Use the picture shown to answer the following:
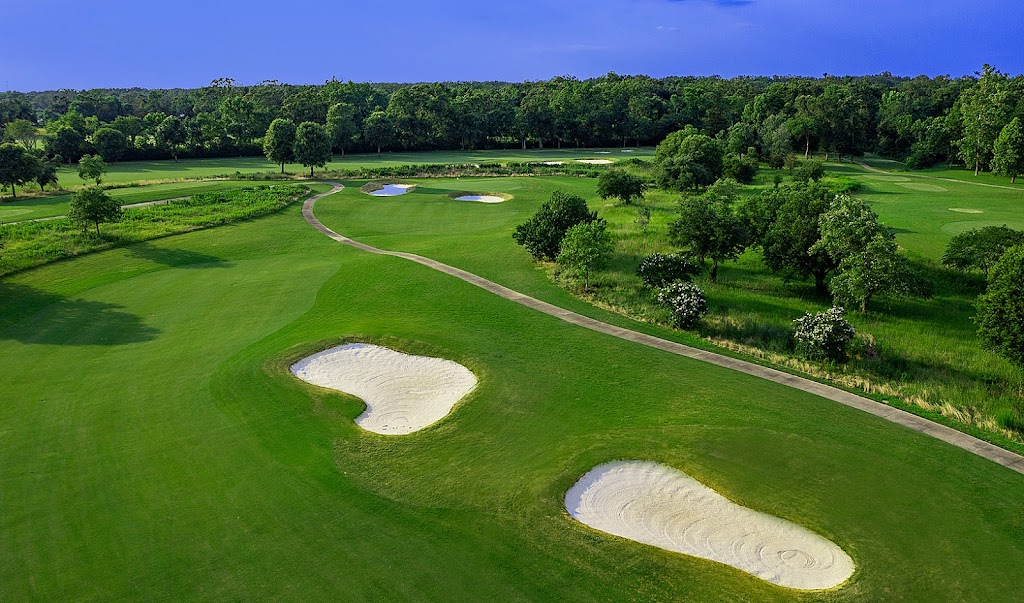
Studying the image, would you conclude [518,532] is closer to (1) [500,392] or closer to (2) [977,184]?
(1) [500,392]

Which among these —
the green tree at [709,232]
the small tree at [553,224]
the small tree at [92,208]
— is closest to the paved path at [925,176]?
the green tree at [709,232]

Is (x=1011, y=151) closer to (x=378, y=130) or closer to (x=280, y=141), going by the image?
(x=280, y=141)

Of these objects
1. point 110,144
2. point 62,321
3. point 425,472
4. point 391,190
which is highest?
point 110,144

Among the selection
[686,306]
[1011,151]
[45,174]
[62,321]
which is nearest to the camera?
[686,306]

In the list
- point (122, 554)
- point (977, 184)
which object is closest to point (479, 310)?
point (122, 554)

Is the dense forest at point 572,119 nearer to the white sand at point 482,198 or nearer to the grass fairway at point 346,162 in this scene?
the grass fairway at point 346,162

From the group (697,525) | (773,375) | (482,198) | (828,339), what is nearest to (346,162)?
(482,198)
